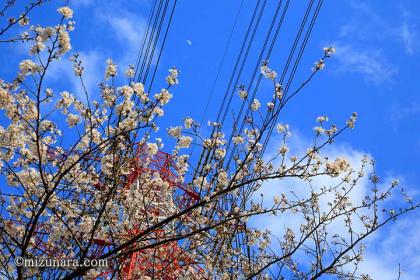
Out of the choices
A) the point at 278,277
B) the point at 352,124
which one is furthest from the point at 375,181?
the point at 278,277

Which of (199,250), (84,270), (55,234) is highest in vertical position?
(199,250)

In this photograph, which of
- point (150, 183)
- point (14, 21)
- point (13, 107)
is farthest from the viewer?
point (150, 183)

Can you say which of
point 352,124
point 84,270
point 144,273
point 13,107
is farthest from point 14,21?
point 144,273

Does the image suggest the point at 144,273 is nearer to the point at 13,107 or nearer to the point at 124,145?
the point at 124,145

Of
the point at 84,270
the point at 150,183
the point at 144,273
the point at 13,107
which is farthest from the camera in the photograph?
the point at 144,273

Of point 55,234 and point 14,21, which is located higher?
point 14,21

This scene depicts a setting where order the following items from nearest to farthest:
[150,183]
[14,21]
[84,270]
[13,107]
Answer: [14,21] → [84,270] → [13,107] → [150,183]

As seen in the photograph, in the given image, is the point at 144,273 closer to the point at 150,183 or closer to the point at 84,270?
the point at 150,183

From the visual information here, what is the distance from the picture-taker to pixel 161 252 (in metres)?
7.34

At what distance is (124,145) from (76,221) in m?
0.98

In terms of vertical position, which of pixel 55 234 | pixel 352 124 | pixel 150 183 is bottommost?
pixel 55 234

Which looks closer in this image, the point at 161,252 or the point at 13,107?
the point at 13,107

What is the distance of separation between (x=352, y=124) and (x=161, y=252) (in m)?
3.52

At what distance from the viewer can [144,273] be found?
278 inches
